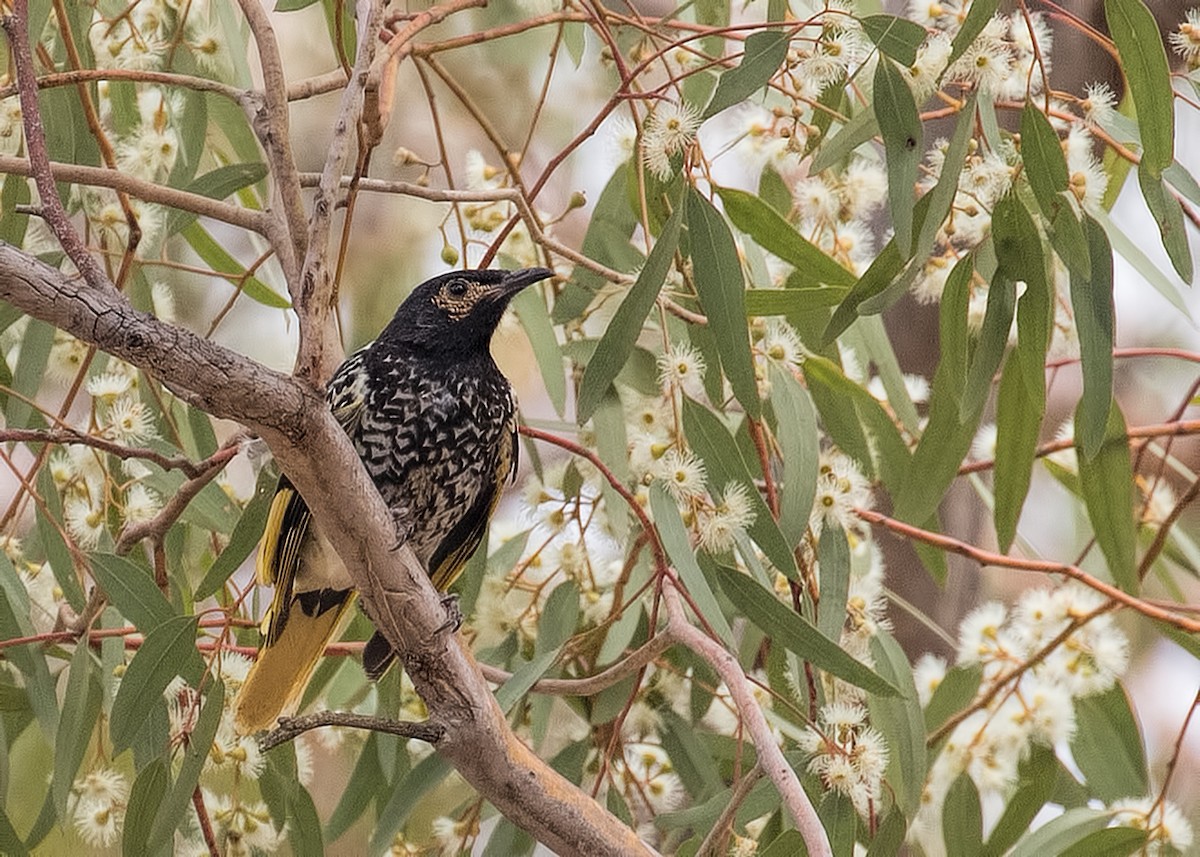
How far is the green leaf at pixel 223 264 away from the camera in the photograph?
8.69 feet

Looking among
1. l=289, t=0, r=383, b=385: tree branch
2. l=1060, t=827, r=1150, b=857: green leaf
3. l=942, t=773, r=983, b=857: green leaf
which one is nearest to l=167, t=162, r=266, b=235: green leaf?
l=289, t=0, r=383, b=385: tree branch

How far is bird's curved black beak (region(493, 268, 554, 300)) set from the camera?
2.51 meters

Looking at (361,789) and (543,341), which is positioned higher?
(543,341)

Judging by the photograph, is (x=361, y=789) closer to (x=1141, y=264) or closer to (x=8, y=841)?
(x=8, y=841)

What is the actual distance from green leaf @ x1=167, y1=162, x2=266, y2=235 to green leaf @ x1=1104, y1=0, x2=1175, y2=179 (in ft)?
4.27

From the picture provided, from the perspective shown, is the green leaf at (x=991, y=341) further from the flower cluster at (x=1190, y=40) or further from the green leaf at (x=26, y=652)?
the green leaf at (x=26, y=652)

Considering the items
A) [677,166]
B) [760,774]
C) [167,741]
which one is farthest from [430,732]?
[677,166]

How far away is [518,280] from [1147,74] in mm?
992

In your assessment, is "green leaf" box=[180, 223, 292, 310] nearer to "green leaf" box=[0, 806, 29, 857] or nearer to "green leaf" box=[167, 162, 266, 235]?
"green leaf" box=[167, 162, 266, 235]

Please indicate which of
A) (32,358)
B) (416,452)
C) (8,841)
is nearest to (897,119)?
(416,452)

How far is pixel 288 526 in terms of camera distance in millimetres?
2410

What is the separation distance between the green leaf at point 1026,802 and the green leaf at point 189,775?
1.22 meters

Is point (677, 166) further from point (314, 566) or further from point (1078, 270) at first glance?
point (314, 566)

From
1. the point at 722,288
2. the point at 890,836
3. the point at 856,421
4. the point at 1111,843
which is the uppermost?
the point at 722,288
